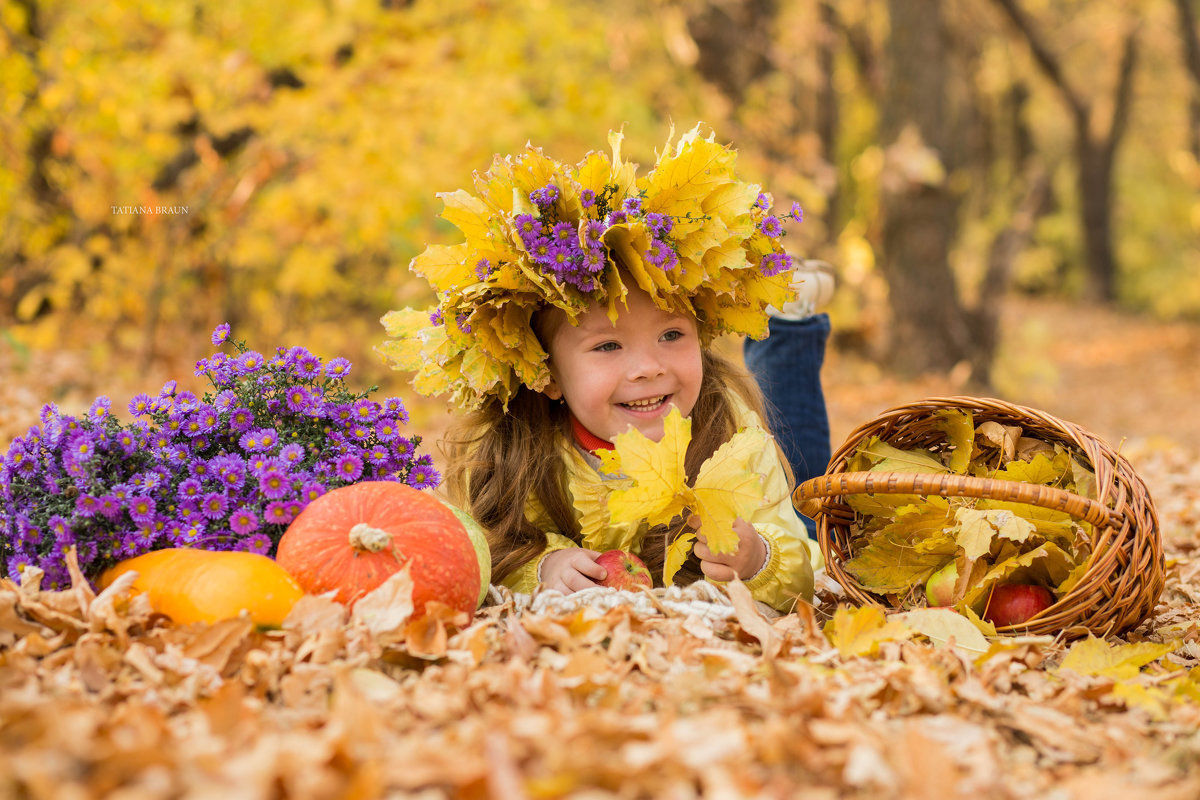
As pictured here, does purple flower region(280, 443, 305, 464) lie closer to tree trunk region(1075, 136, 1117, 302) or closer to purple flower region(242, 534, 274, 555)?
purple flower region(242, 534, 274, 555)

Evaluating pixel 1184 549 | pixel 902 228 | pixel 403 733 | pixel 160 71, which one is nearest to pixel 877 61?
pixel 902 228

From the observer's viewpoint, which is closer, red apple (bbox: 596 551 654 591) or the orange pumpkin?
the orange pumpkin

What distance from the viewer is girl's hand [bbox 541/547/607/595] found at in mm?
2633

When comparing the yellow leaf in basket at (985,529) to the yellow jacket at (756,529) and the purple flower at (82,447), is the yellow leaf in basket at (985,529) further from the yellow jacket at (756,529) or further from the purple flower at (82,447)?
the purple flower at (82,447)

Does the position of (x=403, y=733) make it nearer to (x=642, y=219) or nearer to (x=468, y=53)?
(x=642, y=219)

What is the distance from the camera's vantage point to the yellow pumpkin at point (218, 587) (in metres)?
2.07

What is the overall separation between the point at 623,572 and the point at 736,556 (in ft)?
1.03

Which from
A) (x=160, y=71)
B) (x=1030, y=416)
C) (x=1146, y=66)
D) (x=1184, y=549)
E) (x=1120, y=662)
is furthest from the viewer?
(x=1146, y=66)

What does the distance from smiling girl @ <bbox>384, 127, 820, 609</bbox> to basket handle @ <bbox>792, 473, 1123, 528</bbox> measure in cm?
34

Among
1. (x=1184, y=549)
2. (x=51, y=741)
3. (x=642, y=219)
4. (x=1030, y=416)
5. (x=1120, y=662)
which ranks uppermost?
(x=642, y=219)

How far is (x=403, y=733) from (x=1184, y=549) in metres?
3.31

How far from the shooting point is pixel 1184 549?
381cm

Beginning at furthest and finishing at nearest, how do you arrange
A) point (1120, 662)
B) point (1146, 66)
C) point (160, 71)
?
point (1146, 66)
point (160, 71)
point (1120, 662)

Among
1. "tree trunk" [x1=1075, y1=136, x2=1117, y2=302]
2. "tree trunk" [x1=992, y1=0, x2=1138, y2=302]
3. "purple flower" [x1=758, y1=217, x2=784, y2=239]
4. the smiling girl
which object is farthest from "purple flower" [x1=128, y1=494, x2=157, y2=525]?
"tree trunk" [x1=1075, y1=136, x2=1117, y2=302]
